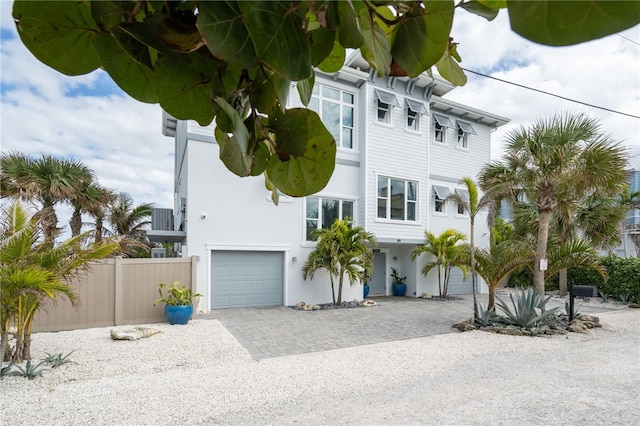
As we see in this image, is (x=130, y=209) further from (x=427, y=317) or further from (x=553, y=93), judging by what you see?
(x=553, y=93)

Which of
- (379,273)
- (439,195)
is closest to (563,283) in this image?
(439,195)

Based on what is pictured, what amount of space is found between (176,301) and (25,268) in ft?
13.6

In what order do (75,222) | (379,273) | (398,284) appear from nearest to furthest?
(75,222), (398,284), (379,273)

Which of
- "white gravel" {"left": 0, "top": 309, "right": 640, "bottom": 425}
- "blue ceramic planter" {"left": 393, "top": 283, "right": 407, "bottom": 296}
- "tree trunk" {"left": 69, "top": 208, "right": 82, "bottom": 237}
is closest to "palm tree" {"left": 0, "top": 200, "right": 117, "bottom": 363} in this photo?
"white gravel" {"left": 0, "top": 309, "right": 640, "bottom": 425}

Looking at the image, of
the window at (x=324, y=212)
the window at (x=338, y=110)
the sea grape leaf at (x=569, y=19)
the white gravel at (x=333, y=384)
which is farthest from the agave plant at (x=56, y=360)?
the window at (x=338, y=110)

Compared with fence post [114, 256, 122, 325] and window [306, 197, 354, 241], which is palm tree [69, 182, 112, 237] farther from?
window [306, 197, 354, 241]

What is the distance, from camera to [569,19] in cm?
31

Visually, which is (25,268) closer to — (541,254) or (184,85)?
(184,85)

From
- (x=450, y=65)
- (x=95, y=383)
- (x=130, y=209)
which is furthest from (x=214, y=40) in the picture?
(x=130, y=209)

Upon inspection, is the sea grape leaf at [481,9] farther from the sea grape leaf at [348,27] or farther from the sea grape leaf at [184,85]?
the sea grape leaf at [184,85]

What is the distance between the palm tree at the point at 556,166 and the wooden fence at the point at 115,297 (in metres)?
8.26

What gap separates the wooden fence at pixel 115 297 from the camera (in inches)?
326

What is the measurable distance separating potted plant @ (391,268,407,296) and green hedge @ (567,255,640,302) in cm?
692

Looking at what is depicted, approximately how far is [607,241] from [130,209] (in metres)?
19.8
